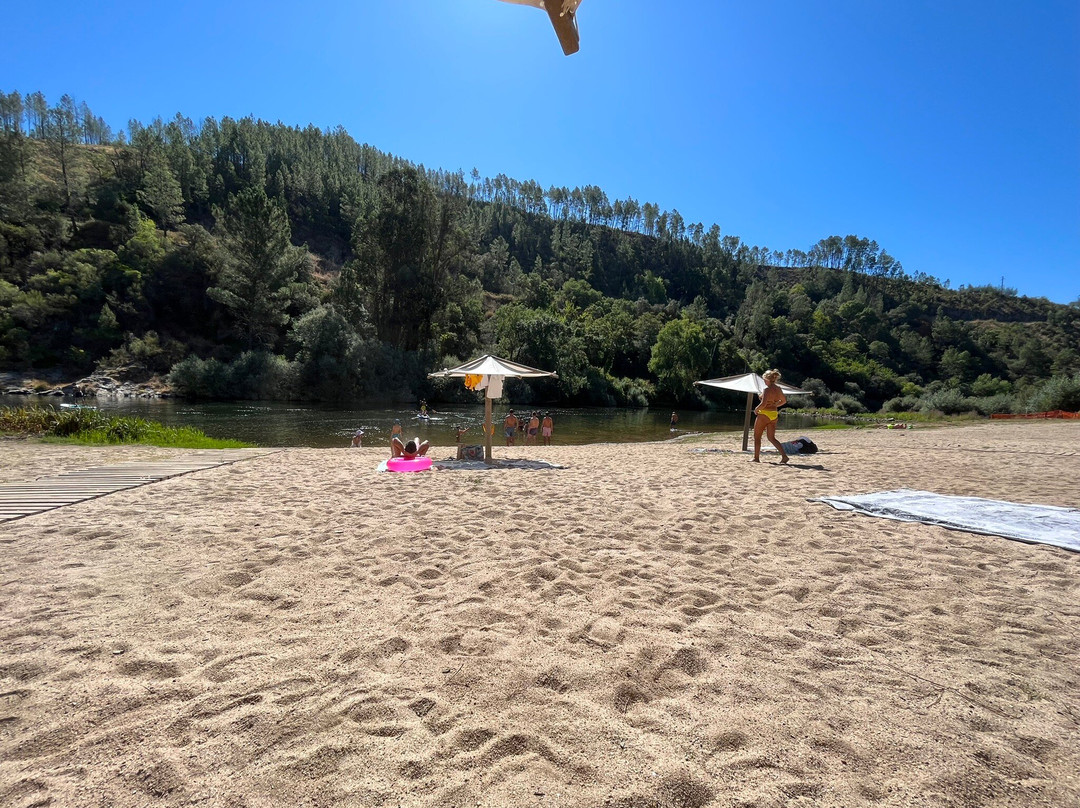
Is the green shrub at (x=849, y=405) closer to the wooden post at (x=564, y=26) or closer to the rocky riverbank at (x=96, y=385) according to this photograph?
the wooden post at (x=564, y=26)

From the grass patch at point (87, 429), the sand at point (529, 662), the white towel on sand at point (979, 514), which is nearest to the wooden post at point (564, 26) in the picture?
the sand at point (529, 662)

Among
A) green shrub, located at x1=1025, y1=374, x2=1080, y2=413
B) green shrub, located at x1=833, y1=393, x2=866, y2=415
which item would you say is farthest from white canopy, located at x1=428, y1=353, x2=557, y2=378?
green shrub, located at x1=833, y1=393, x2=866, y2=415

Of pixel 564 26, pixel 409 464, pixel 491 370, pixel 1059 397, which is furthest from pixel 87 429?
pixel 1059 397

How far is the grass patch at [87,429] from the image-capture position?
12586 mm

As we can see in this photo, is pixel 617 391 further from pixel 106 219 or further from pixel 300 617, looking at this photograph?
pixel 106 219

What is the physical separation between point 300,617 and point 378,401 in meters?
38.2

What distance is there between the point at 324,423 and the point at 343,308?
20326 mm

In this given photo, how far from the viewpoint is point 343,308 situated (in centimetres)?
4322

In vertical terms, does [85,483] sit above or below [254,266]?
below

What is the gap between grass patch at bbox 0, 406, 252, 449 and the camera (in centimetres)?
1259

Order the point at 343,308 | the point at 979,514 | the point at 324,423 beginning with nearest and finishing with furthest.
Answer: the point at 979,514 < the point at 324,423 < the point at 343,308

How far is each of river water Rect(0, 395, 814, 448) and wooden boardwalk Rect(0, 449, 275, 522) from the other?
9787mm

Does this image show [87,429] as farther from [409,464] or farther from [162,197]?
[162,197]

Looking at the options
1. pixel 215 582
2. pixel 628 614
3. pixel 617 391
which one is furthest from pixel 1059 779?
pixel 617 391
